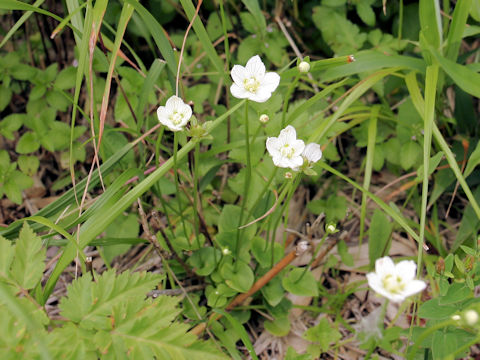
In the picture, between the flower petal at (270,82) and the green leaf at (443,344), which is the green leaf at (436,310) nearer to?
the green leaf at (443,344)

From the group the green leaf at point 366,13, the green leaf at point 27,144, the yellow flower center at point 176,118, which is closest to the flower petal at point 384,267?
the yellow flower center at point 176,118

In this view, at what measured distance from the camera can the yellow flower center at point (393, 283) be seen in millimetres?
1035

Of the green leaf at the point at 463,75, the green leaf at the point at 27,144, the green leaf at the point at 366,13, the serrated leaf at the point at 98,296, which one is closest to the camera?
the serrated leaf at the point at 98,296

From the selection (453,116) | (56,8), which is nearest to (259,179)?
(453,116)

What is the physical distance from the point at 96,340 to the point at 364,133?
1.41m

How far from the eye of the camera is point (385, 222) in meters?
1.83

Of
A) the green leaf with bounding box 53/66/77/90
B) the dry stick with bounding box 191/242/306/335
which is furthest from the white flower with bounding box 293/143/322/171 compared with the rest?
the green leaf with bounding box 53/66/77/90

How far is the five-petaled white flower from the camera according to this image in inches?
49.6

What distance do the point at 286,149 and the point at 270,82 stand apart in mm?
212

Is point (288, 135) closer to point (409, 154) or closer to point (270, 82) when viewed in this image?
point (270, 82)

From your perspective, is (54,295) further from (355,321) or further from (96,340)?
(355,321)

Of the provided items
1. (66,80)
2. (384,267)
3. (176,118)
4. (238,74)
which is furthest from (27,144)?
(384,267)

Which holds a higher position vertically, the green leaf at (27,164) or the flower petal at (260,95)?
the flower petal at (260,95)

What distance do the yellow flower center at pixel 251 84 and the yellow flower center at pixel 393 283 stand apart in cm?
64
